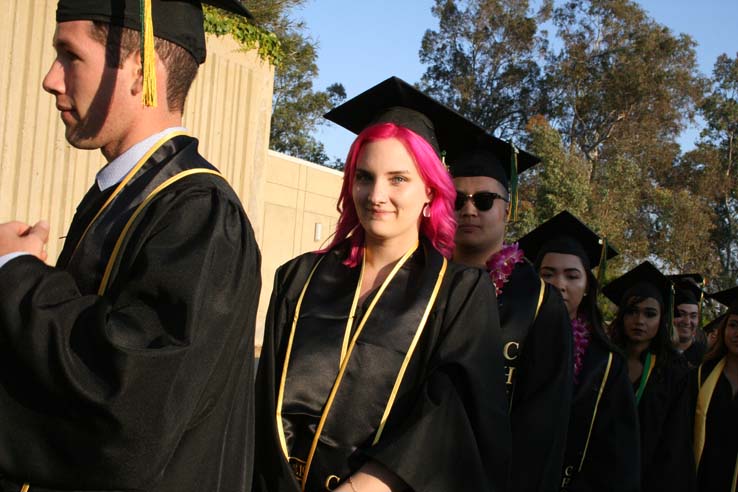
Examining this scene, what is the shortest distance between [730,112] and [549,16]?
8.55 meters

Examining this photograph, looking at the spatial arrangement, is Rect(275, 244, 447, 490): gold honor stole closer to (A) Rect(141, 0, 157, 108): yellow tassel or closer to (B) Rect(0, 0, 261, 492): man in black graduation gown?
(B) Rect(0, 0, 261, 492): man in black graduation gown

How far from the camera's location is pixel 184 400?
159cm

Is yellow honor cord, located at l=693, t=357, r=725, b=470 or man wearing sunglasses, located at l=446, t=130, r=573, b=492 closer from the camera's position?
man wearing sunglasses, located at l=446, t=130, r=573, b=492

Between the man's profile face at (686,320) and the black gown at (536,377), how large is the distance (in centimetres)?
490

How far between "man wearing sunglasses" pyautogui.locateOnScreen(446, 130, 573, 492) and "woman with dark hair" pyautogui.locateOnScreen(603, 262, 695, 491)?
6.51 ft

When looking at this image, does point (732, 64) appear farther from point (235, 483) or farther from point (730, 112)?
point (235, 483)

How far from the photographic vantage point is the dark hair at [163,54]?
187cm

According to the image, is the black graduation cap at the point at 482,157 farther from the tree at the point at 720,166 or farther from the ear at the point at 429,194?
the tree at the point at 720,166

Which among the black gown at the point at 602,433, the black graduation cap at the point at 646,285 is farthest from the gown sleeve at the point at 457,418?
the black graduation cap at the point at 646,285

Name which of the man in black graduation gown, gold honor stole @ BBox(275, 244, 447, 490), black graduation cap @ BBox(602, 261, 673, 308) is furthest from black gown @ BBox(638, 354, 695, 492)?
the man in black graduation gown

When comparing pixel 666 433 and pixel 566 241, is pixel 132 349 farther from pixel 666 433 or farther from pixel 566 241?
pixel 666 433

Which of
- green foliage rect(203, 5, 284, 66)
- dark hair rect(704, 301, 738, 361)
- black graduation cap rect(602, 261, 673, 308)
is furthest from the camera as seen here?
green foliage rect(203, 5, 284, 66)

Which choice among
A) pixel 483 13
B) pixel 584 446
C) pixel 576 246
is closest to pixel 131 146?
pixel 584 446

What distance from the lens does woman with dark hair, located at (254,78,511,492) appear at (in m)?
2.54
